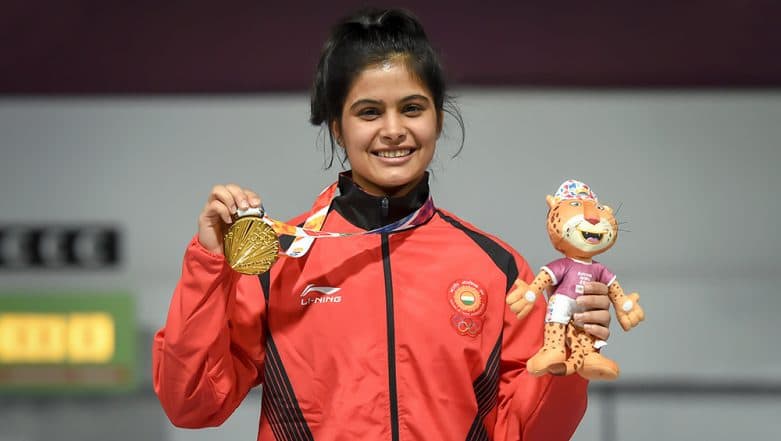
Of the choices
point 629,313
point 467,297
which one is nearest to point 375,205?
point 467,297

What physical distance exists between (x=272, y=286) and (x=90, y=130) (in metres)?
1.40

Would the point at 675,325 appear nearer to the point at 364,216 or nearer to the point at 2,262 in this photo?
the point at 364,216

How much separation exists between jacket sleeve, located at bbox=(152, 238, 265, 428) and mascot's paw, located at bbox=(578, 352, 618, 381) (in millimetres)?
467

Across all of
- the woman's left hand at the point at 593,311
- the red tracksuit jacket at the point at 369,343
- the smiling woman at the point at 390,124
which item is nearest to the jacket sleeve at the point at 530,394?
the red tracksuit jacket at the point at 369,343

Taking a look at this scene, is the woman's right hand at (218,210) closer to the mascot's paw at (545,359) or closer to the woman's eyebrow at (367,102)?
the woman's eyebrow at (367,102)

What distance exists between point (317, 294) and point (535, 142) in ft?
4.24

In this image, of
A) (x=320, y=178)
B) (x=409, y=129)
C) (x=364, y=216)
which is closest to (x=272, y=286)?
(x=364, y=216)

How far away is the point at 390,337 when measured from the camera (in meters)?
1.39

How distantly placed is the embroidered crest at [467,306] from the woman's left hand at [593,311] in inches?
7.3

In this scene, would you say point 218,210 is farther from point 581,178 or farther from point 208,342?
point 581,178

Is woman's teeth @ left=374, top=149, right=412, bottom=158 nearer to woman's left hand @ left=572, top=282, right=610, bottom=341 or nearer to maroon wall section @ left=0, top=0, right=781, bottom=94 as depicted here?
woman's left hand @ left=572, top=282, right=610, bottom=341

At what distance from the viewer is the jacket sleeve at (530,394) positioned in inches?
54.2

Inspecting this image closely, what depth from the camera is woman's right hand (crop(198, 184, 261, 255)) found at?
1.31 meters

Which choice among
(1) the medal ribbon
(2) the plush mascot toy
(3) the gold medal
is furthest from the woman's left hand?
(3) the gold medal
